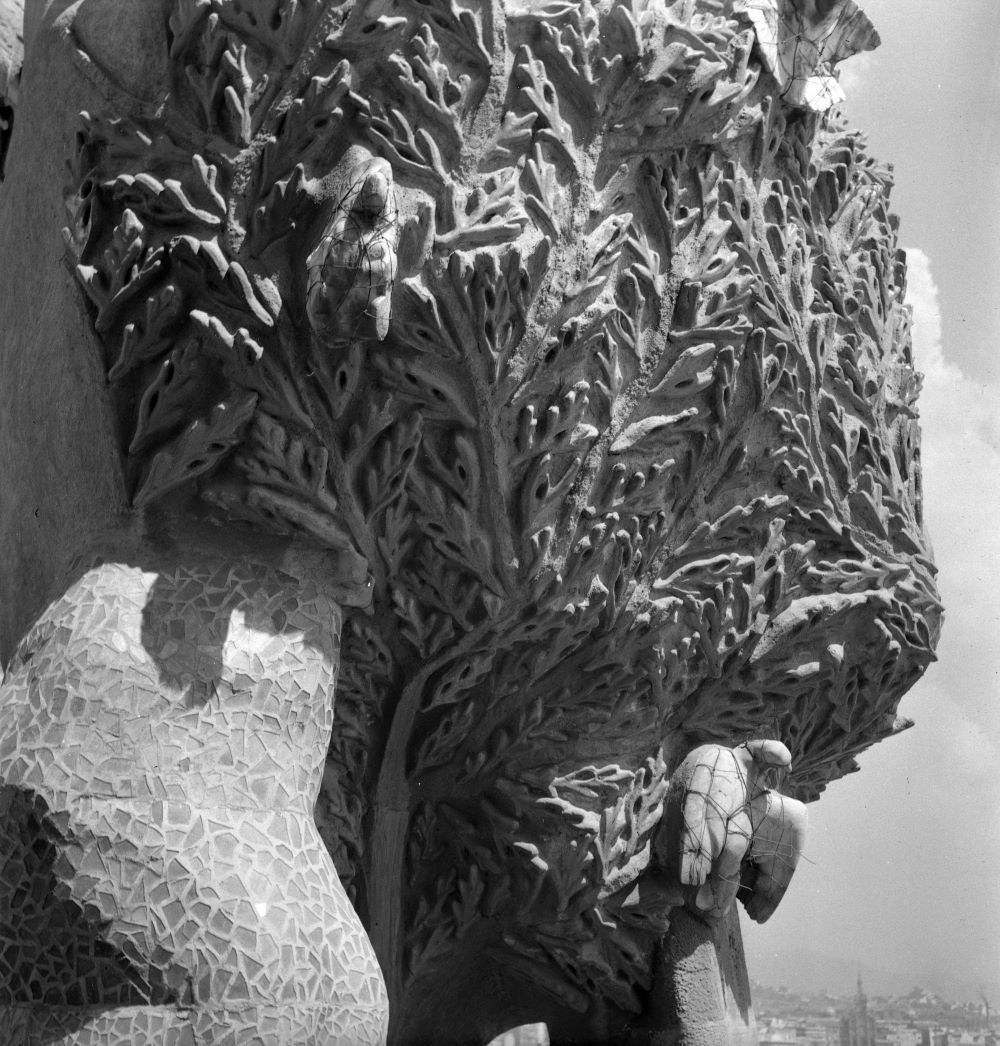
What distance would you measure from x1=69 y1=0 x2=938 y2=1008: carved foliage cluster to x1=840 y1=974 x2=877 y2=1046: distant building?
2.63 metres

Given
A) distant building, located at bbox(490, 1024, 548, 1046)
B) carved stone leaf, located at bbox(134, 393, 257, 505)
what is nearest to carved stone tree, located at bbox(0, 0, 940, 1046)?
carved stone leaf, located at bbox(134, 393, 257, 505)

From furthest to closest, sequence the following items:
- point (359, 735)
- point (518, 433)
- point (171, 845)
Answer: point (359, 735) → point (518, 433) → point (171, 845)

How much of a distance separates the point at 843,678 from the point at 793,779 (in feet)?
1.48

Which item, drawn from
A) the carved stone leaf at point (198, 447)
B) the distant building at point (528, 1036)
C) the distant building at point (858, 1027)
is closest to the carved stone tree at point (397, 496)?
the carved stone leaf at point (198, 447)

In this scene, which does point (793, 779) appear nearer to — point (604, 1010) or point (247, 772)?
point (604, 1010)

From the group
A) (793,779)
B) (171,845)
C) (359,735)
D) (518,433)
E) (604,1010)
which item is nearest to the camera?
(171,845)

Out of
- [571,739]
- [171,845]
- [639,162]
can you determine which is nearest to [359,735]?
[571,739]

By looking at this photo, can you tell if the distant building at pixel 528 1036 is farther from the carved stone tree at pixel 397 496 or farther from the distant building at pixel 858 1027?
the carved stone tree at pixel 397 496

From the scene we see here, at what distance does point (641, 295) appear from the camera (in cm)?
417

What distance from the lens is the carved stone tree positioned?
369 cm

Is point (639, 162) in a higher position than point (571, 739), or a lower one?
higher

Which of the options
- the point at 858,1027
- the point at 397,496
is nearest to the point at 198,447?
the point at 397,496

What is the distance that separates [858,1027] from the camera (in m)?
7.41

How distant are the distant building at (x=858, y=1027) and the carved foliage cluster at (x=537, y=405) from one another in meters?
2.63
